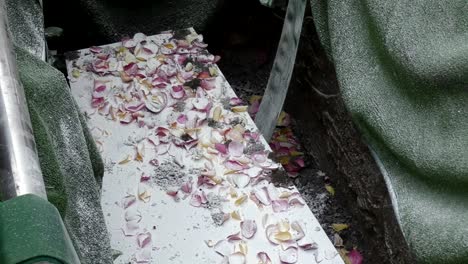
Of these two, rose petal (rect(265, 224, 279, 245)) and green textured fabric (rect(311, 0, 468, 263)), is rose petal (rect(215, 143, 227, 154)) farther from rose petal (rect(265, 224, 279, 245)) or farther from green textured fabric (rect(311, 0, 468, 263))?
green textured fabric (rect(311, 0, 468, 263))

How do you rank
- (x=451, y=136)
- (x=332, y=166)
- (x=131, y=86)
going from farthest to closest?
(x=332, y=166), (x=131, y=86), (x=451, y=136)

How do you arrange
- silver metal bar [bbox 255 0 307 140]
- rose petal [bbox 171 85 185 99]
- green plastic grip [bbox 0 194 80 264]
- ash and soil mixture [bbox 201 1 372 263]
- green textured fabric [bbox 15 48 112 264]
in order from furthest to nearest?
ash and soil mixture [bbox 201 1 372 263] → rose petal [bbox 171 85 185 99] → silver metal bar [bbox 255 0 307 140] → green textured fabric [bbox 15 48 112 264] → green plastic grip [bbox 0 194 80 264]

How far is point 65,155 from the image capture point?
0.88 meters

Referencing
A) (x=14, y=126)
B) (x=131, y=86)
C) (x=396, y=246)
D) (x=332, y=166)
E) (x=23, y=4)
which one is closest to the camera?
(x=14, y=126)

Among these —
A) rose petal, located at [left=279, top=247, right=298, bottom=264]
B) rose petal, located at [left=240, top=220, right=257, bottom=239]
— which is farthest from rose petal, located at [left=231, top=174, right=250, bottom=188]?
rose petal, located at [left=279, top=247, right=298, bottom=264]

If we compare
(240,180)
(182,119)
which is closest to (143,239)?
(240,180)

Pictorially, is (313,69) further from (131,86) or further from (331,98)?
(131,86)

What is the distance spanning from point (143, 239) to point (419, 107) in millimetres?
661

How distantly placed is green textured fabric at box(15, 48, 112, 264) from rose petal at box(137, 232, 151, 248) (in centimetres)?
39

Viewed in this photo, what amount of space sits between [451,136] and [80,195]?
593 millimetres

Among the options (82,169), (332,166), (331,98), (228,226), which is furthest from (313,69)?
(82,169)

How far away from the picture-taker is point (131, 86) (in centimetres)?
179

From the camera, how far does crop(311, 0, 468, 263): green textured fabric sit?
100cm

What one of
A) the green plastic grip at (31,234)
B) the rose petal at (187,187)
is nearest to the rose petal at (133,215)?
the rose petal at (187,187)
